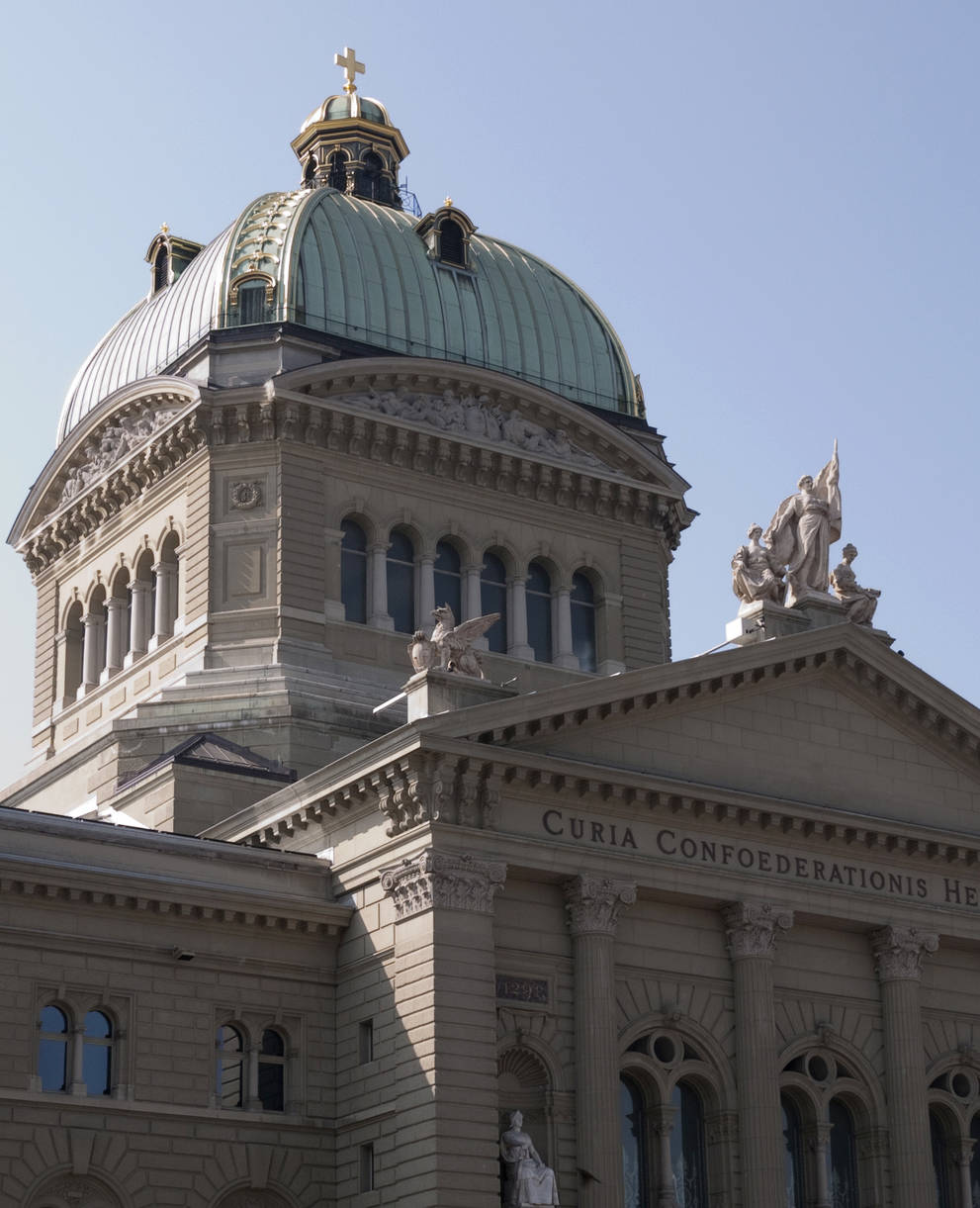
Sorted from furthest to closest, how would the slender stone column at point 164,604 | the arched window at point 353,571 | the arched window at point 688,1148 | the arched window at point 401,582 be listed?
the slender stone column at point 164,604 → the arched window at point 401,582 → the arched window at point 353,571 → the arched window at point 688,1148

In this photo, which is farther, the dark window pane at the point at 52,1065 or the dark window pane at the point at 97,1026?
the dark window pane at the point at 97,1026

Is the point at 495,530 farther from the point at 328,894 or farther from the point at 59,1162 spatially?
the point at 59,1162

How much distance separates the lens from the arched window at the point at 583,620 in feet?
204

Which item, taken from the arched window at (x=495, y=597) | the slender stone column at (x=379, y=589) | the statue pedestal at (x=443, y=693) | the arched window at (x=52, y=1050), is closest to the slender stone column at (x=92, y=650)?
the slender stone column at (x=379, y=589)

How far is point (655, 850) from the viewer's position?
4628 cm

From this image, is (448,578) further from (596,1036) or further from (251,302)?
(596,1036)

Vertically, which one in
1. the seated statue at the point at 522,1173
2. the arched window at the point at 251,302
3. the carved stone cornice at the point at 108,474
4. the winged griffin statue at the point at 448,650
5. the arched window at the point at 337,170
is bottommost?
the seated statue at the point at 522,1173

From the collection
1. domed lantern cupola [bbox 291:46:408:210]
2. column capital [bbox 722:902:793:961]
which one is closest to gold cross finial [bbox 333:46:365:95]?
domed lantern cupola [bbox 291:46:408:210]

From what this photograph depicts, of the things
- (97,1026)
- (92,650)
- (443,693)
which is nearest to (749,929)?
(443,693)

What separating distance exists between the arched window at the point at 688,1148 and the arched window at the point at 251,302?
76.5ft

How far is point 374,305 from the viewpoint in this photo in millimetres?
61844

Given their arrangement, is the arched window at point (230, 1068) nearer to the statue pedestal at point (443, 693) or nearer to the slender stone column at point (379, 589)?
the statue pedestal at point (443, 693)

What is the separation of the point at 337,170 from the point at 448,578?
48.5 feet

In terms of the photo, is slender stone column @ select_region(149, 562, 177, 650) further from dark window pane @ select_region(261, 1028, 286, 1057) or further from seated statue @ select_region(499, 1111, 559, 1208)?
seated statue @ select_region(499, 1111, 559, 1208)
